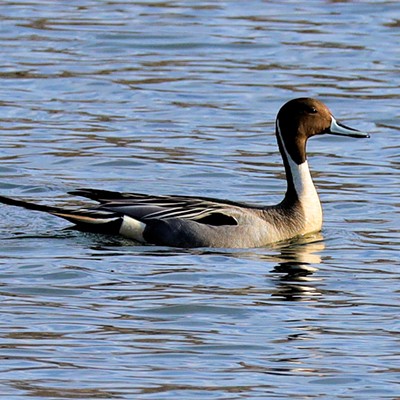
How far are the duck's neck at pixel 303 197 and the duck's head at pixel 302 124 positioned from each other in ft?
0.17

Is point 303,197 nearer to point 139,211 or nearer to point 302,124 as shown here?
point 302,124

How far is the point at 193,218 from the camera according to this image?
41.6 ft

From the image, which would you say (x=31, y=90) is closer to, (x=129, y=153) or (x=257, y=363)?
(x=129, y=153)

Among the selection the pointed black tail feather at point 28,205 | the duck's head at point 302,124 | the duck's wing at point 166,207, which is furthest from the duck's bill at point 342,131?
the pointed black tail feather at point 28,205

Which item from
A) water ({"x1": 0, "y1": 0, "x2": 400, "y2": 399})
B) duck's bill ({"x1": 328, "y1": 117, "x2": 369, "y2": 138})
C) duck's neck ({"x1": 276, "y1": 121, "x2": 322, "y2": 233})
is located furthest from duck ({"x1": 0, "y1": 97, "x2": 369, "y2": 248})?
duck's bill ({"x1": 328, "y1": 117, "x2": 369, "y2": 138})

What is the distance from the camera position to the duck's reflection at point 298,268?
11.1 metres

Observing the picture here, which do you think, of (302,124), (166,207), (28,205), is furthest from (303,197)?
(28,205)

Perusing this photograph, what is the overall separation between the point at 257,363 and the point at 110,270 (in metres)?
2.53

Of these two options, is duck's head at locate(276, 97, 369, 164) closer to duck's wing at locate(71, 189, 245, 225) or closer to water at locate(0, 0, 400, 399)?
water at locate(0, 0, 400, 399)

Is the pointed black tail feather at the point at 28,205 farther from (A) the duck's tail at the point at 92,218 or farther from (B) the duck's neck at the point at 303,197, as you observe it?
(B) the duck's neck at the point at 303,197

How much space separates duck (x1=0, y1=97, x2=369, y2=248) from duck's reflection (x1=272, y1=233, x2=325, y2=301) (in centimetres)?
15

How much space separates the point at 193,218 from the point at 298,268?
1.04 meters

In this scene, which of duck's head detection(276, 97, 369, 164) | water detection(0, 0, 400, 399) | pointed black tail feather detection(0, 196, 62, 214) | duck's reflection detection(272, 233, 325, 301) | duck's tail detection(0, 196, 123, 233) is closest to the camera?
water detection(0, 0, 400, 399)

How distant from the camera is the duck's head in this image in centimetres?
1358
